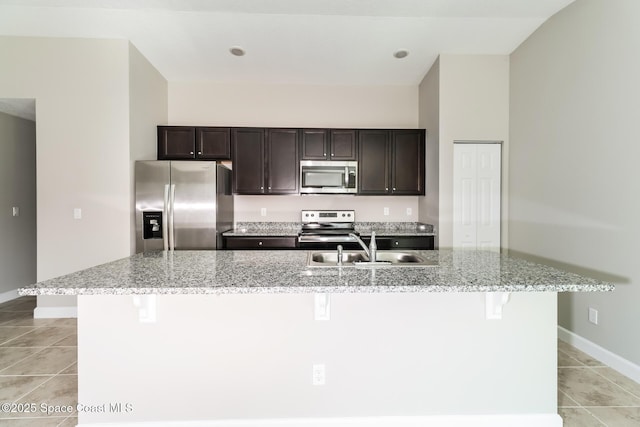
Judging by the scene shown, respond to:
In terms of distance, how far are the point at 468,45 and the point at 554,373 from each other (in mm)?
3341

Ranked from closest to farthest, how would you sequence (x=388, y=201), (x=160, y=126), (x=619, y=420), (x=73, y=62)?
(x=619, y=420)
(x=73, y=62)
(x=160, y=126)
(x=388, y=201)

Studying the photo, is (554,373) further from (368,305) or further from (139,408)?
(139,408)

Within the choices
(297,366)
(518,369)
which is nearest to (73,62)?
(297,366)

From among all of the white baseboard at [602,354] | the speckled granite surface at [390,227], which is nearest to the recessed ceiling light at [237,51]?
the speckled granite surface at [390,227]

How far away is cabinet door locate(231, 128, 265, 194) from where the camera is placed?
3.88 meters

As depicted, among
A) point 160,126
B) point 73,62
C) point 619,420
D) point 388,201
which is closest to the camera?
point 619,420

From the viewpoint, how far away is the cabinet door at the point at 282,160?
3896 mm

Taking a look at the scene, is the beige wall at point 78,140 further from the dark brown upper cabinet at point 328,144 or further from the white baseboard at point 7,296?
the dark brown upper cabinet at point 328,144

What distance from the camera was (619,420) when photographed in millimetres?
1778

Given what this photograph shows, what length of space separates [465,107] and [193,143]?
341 centimetres

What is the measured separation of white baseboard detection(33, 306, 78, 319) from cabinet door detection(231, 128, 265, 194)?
7.41ft

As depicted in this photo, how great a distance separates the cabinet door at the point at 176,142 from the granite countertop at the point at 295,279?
94.5 inches

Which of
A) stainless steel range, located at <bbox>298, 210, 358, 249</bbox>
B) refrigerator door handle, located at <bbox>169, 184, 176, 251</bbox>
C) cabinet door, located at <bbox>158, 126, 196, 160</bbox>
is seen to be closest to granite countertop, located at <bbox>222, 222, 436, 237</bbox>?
stainless steel range, located at <bbox>298, 210, 358, 249</bbox>

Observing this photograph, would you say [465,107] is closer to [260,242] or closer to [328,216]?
[328,216]
